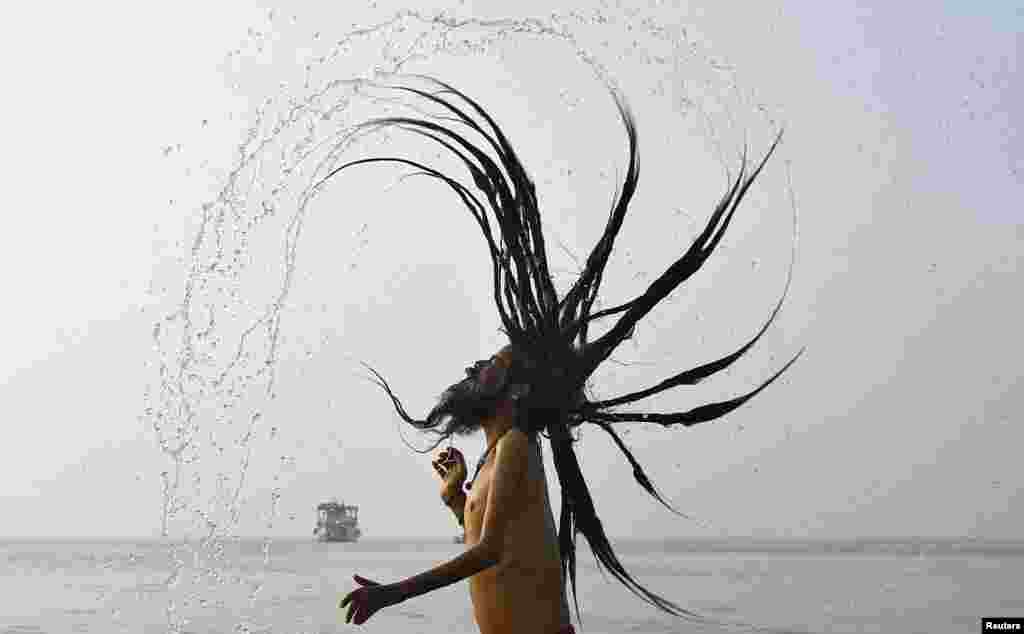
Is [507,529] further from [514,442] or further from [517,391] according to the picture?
[517,391]

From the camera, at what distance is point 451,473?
5.41 m

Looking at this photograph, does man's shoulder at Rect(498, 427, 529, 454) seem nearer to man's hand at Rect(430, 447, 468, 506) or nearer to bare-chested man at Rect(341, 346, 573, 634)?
bare-chested man at Rect(341, 346, 573, 634)

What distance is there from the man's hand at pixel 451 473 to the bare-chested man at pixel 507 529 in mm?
160

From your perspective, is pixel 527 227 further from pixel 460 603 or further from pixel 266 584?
pixel 266 584

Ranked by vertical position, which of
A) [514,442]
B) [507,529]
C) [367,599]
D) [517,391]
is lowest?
[367,599]

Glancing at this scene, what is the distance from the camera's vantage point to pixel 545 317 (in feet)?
17.7

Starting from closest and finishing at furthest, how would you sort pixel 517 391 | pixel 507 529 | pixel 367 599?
pixel 367 599 → pixel 507 529 → pixel 517 391

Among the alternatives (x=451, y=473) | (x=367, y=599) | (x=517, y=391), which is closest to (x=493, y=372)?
(x=517, y=391)

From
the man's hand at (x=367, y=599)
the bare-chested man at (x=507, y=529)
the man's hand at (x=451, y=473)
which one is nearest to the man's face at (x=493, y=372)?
the bare-chested man at (x=507, y=529)

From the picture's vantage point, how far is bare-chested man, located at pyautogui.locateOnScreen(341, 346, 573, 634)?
4836 mm

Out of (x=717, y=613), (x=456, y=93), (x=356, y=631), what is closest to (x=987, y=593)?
(x=717, y=613)

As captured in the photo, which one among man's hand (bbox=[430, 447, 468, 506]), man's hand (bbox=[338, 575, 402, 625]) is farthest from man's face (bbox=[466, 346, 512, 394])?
man's hand (bbox=[338, 575, 402, 625])

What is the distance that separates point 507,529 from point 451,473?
0.59 meters

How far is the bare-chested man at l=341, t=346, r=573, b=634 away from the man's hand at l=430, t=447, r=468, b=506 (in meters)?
0.16
